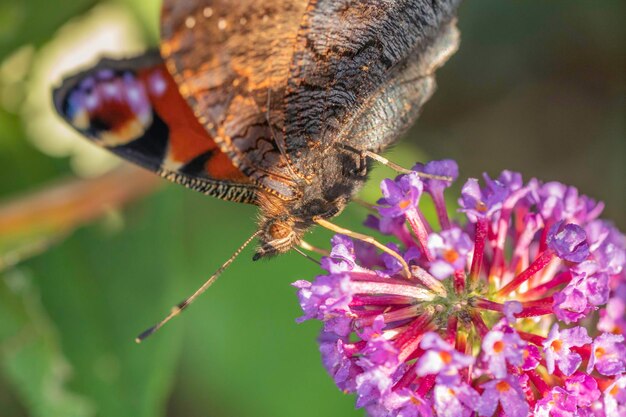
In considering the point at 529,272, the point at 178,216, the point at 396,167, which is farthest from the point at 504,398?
the point at 178,216

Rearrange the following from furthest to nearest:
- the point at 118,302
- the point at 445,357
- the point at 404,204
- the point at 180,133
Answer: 1. the point at 118,302
2. the point at 180,133
3. the point at 404,204
4. the point at 445,357

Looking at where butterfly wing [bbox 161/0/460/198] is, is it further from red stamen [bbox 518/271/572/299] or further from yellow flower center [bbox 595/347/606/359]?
yellow flower center [bbox 595/347/606/359]

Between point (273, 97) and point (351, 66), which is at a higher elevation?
point (351, 66)

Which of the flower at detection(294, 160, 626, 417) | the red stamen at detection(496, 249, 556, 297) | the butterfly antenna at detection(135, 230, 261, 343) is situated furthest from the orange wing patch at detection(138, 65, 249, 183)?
the red stamen at detection(496, 249, 556, 297)

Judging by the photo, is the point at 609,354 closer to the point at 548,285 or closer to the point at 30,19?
the point at 548,285

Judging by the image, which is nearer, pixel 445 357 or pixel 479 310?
pixel 445 357

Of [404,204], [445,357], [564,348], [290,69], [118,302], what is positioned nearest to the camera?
[445,357]
